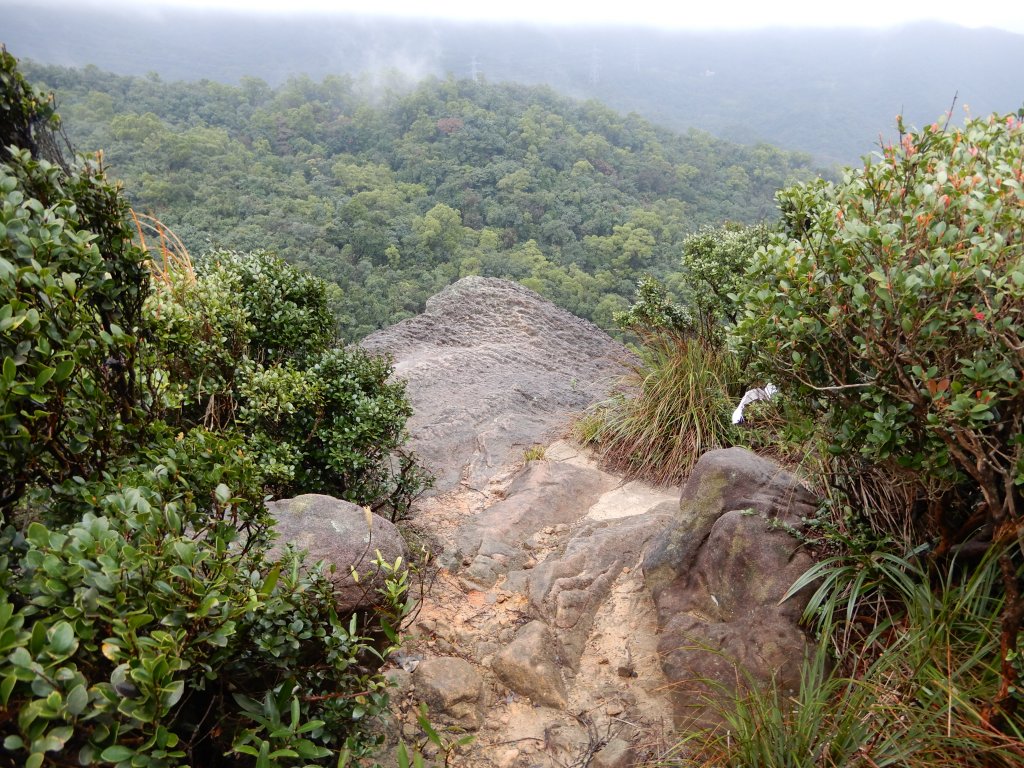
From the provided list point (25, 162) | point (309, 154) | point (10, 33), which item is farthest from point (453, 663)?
point (10, 33)

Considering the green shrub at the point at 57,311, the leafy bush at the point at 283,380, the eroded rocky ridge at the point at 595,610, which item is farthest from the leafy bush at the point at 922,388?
the leafy bush at the point at 283,380

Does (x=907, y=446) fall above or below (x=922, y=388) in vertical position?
below

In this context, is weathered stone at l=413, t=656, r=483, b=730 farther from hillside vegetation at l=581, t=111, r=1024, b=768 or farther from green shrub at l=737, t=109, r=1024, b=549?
green shrub at l=737, t=109, r=1024, b=549

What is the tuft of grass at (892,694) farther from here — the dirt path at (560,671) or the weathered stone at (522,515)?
the weathered stone at (522,515)

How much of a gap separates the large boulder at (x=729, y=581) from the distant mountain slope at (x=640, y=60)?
41.2 metres

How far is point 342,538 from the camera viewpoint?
3354mm

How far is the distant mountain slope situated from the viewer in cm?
4384

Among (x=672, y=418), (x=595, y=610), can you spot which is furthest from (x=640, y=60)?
(x=595, y=610)

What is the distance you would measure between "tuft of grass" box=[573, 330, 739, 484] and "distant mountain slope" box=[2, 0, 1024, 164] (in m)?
39.0

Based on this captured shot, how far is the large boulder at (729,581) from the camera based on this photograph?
315cm

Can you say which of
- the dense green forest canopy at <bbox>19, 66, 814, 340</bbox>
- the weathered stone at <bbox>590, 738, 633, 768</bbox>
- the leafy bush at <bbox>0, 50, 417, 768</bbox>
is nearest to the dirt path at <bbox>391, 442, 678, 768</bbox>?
the weathered stone at <bbox>590, 738, 633, 768</bbox>

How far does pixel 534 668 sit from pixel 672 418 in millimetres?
3412

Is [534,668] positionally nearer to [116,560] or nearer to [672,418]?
[116,560]

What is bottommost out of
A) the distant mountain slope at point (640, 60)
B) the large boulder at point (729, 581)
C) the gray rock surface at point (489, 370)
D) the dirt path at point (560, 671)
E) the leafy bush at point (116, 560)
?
the gray rock surface at point (489, 370)
